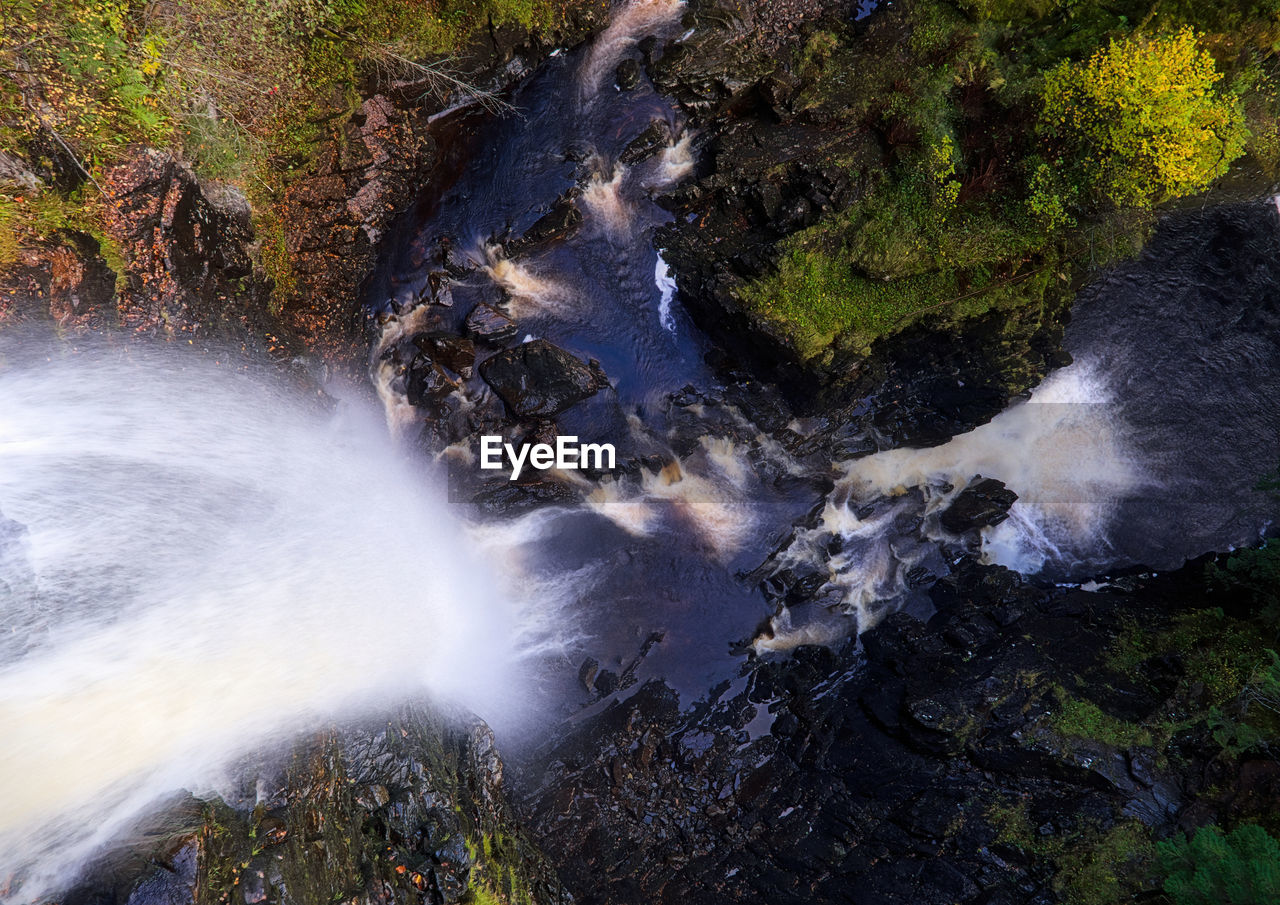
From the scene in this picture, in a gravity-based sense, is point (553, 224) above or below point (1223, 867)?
above

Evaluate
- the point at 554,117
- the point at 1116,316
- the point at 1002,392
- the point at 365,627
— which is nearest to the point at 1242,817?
the point at 1002,392

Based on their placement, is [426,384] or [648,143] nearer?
[426,384]

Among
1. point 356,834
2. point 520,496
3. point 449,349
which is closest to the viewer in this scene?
point 356,834

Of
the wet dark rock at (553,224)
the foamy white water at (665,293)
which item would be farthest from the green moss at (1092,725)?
the wet dark rock at (553,224)

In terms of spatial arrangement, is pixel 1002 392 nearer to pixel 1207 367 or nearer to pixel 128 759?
pixel 1207 367

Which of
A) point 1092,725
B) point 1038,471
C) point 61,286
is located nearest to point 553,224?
point 61,286

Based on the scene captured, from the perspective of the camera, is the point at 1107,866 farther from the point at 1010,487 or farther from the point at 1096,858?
the point at 1010,487

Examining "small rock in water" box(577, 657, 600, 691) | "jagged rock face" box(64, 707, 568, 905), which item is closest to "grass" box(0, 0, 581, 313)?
"jagged rock face" box(64, 707, 568, 905)
